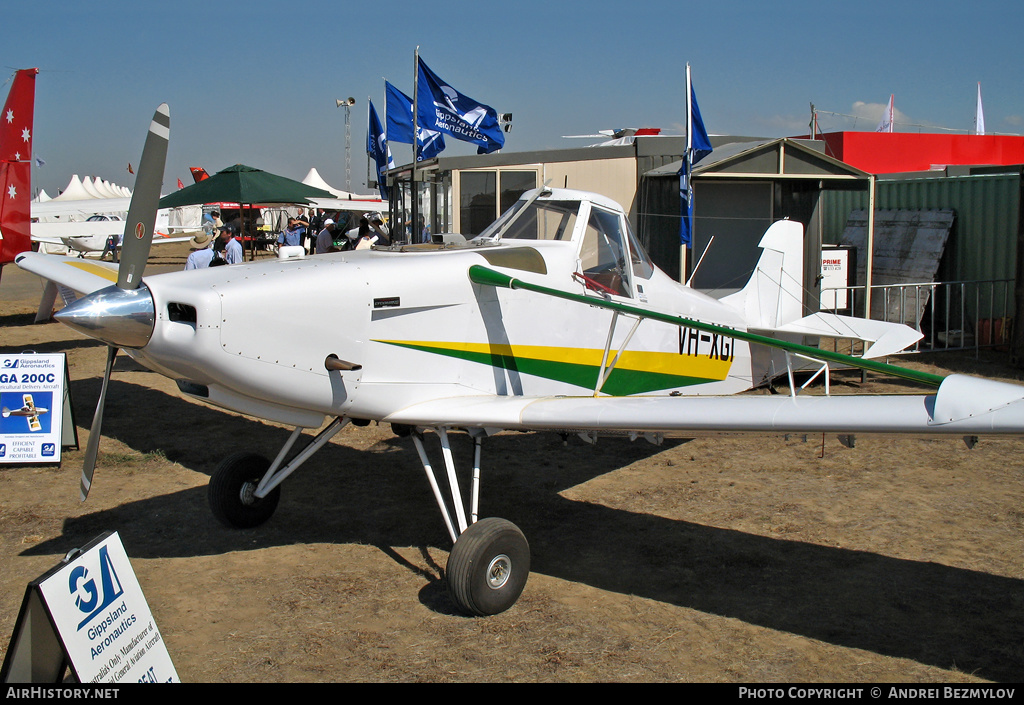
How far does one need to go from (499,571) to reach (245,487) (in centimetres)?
223

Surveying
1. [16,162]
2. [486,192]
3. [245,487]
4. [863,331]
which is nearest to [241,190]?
[16,162]

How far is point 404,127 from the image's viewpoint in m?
13.9

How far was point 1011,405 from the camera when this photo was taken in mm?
3359

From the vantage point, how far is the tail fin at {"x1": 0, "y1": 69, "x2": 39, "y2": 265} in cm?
1451

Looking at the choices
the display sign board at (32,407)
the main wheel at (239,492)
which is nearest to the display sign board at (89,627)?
the main wheel at (239,492)

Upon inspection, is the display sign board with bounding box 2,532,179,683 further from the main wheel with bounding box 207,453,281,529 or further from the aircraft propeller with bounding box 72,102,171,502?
the main wheel with bounding box 207,453,281,529

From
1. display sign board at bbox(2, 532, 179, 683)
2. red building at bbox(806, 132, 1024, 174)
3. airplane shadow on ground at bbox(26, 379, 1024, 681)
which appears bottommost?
airplane shadow on ground at bbox(26, 379, 1024, 681)

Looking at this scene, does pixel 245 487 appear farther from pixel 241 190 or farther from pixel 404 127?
pixel 241 190

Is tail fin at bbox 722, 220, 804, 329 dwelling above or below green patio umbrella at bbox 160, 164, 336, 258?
below

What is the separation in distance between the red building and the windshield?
20.9m

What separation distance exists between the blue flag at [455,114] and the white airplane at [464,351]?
26.6 feet

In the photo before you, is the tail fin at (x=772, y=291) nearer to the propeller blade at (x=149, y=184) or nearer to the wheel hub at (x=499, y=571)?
the wheel hub at (x=499, y=571)

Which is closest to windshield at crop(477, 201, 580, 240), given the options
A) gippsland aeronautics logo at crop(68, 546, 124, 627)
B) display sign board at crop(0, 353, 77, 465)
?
gippsland aeronautics logo at crop(68, 546, 124, 627)

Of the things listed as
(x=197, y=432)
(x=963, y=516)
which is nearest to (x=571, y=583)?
(x=963, y=516)
